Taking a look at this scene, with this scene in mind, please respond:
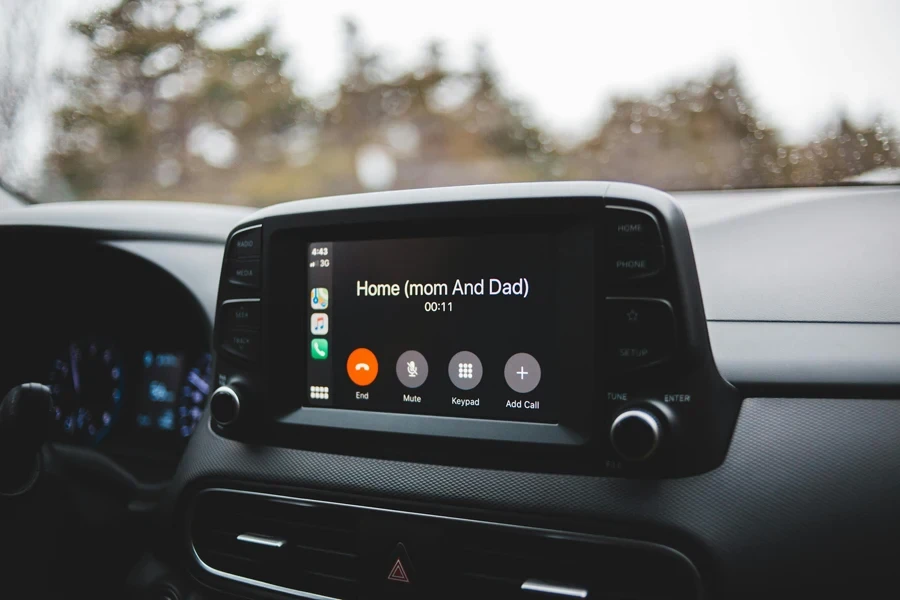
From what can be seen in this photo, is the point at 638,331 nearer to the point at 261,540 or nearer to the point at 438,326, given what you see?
the point at 438,326

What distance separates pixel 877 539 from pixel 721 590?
27cm

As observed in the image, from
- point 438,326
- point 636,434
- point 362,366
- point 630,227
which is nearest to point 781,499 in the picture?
point 636,434

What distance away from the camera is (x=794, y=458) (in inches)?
52.5

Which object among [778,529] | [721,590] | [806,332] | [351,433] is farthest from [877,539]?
[351,433]

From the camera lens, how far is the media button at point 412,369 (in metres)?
1.53

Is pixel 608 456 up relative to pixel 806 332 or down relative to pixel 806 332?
down

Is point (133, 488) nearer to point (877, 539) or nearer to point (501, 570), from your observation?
point (501, 570)

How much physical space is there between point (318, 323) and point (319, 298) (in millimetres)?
53

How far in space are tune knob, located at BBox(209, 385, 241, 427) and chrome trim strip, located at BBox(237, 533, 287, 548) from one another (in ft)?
0.81

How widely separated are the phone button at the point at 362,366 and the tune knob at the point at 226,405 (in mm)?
259

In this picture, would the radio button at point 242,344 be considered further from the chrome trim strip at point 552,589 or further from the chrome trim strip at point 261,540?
the chrome trim strip at point 552,589

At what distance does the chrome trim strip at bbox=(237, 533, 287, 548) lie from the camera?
1631mm

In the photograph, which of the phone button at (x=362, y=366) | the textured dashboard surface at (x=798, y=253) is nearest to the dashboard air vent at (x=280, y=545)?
the phone button at (x=362, y=366)

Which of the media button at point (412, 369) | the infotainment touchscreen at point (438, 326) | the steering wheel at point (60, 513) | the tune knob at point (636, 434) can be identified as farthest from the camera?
the steering wheel at point (60, 513)
